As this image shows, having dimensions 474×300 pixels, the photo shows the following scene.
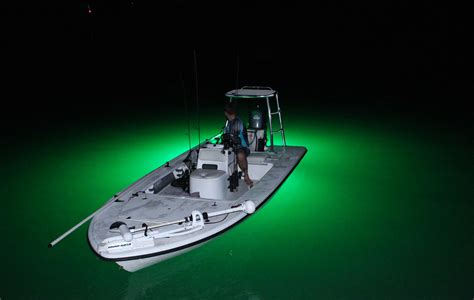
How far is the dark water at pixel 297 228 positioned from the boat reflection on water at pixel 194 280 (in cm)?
1

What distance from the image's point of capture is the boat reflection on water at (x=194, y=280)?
3617 millimetres

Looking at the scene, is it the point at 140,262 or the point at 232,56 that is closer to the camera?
the point at 140,262

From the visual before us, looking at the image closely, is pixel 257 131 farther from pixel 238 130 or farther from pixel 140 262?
pixel 140 262

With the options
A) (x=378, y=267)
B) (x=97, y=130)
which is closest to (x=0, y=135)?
(x=97, y=130)

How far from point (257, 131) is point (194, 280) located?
2874 mm

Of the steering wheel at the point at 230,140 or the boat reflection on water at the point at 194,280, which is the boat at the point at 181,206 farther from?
the boat reflection on water at the point at 194,280

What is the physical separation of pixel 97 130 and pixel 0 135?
1.97 m

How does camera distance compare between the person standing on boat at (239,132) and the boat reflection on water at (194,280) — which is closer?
the boat reflection on water at (194,280)

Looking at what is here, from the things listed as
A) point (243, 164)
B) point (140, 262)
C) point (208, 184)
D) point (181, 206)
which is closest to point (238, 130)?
point (243, 164)

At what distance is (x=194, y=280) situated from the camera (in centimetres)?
380

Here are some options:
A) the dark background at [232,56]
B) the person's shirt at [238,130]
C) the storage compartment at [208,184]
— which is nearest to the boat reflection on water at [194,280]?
the storage compartment at [208,184]

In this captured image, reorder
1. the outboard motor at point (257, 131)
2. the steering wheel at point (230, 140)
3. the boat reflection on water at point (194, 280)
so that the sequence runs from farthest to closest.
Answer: the outboard motor at point (257, 131)
the steering wheel at point (230, 140)
the boat reflection on water at point (194, 280)

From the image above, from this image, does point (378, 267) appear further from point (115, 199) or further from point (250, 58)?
point (250, 58)

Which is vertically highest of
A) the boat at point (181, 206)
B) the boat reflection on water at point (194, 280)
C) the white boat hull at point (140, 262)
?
the boat at point (181, 206)
